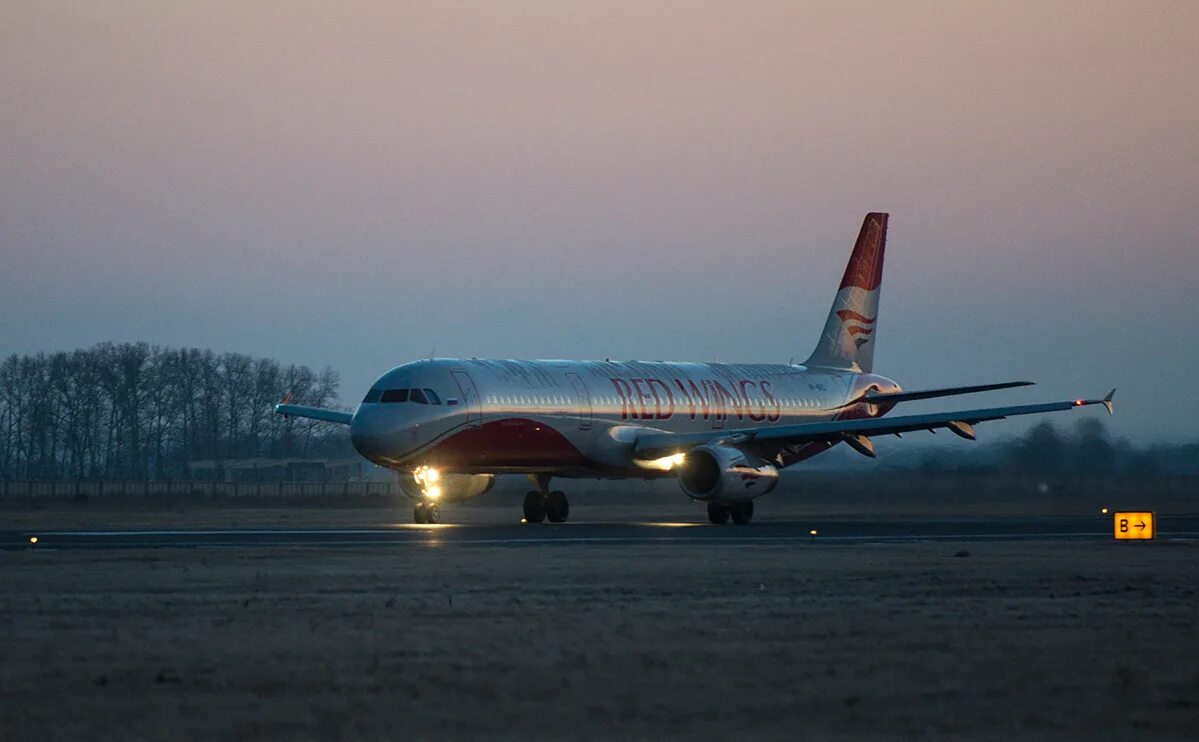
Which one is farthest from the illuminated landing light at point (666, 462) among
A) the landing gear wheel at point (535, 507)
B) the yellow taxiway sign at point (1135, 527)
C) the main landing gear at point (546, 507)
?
the yellow taxiway sign at point (1135, 527)

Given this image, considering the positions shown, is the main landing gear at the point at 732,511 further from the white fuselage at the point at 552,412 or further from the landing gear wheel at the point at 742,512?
the white fuselage at the point at 552,412

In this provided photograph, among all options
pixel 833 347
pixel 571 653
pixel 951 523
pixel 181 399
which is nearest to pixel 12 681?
pixel 571 653

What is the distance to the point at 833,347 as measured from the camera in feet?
176

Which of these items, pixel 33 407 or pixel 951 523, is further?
pixel 33 407

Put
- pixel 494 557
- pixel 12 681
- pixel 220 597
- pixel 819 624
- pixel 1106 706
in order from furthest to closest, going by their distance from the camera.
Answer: pixel 494 557 → pixel 220 597 → pixel 819 624 → pixel 12 681 → pixel 1106 706

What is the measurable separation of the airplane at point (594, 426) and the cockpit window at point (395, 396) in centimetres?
3

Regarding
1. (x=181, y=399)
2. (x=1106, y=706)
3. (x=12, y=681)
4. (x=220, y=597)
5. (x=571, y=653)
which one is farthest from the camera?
(x=181, y=399)

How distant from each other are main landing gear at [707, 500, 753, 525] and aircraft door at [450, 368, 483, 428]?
18.7 ft

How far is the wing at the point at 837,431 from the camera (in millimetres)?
42188

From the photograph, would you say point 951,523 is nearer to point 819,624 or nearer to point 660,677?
point 819,624

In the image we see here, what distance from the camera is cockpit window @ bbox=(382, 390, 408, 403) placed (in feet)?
130

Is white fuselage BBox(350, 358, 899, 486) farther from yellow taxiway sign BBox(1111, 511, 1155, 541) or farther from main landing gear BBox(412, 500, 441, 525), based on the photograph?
yellow taxiway sign BBox(1111, 511, 1155, 541)

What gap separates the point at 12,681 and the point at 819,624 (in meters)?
7.17

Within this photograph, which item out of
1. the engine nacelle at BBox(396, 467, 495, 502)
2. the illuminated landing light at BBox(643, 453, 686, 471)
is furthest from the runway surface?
the illuminated landing light at BBox(643, 453, 686, 471)
